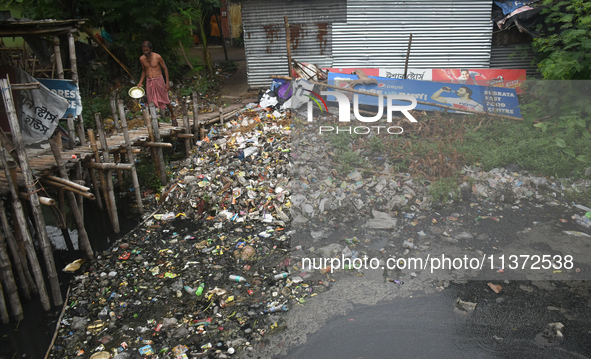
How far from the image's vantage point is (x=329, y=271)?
17.2ft

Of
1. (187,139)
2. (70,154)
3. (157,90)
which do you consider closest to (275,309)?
(70,154)

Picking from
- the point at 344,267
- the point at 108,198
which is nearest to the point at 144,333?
the point at 344,267

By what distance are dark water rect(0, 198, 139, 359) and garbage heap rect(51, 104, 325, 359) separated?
23 cm

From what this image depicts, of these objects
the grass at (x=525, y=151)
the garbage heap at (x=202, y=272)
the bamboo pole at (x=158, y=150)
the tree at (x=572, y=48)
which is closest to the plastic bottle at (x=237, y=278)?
the garbage heap at (x=202, y=272)

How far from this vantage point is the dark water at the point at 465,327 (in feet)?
12.8

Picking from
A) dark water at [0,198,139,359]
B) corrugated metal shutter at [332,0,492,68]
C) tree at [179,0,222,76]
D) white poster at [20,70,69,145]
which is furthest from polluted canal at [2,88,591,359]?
tree at [179,0,222,76]

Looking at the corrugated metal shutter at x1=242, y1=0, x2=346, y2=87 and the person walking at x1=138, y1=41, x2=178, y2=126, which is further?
the corrugated metal shutter at x1=242, y1=0, x2=346, y2=87

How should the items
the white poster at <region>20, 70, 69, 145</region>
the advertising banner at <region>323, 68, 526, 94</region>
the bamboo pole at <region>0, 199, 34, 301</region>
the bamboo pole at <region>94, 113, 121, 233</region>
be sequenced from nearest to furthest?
1. the bamboo pole at <region>0, 199, 34, 301</region>
2. the white poster at <region>20, 70, 69, 145</region>
3. the bamboo pole at <region>94, 113, 121, 233</region>
4. the advertising banner at <region>323, 68, 526, 94</region>

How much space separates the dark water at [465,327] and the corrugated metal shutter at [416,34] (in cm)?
821

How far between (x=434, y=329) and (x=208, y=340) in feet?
8.18

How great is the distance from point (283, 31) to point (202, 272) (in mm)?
8238

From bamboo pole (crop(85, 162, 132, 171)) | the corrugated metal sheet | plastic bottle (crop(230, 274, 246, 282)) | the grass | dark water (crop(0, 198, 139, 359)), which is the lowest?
dark water (crop(0, 198, 139, 359))

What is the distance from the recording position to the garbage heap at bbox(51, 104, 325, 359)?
14.3 ft

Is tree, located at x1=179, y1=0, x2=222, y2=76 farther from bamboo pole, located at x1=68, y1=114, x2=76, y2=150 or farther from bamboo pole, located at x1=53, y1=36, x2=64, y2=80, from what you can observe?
bamboo pole, located at x1=68, y1=114, x2=76, y2=150
